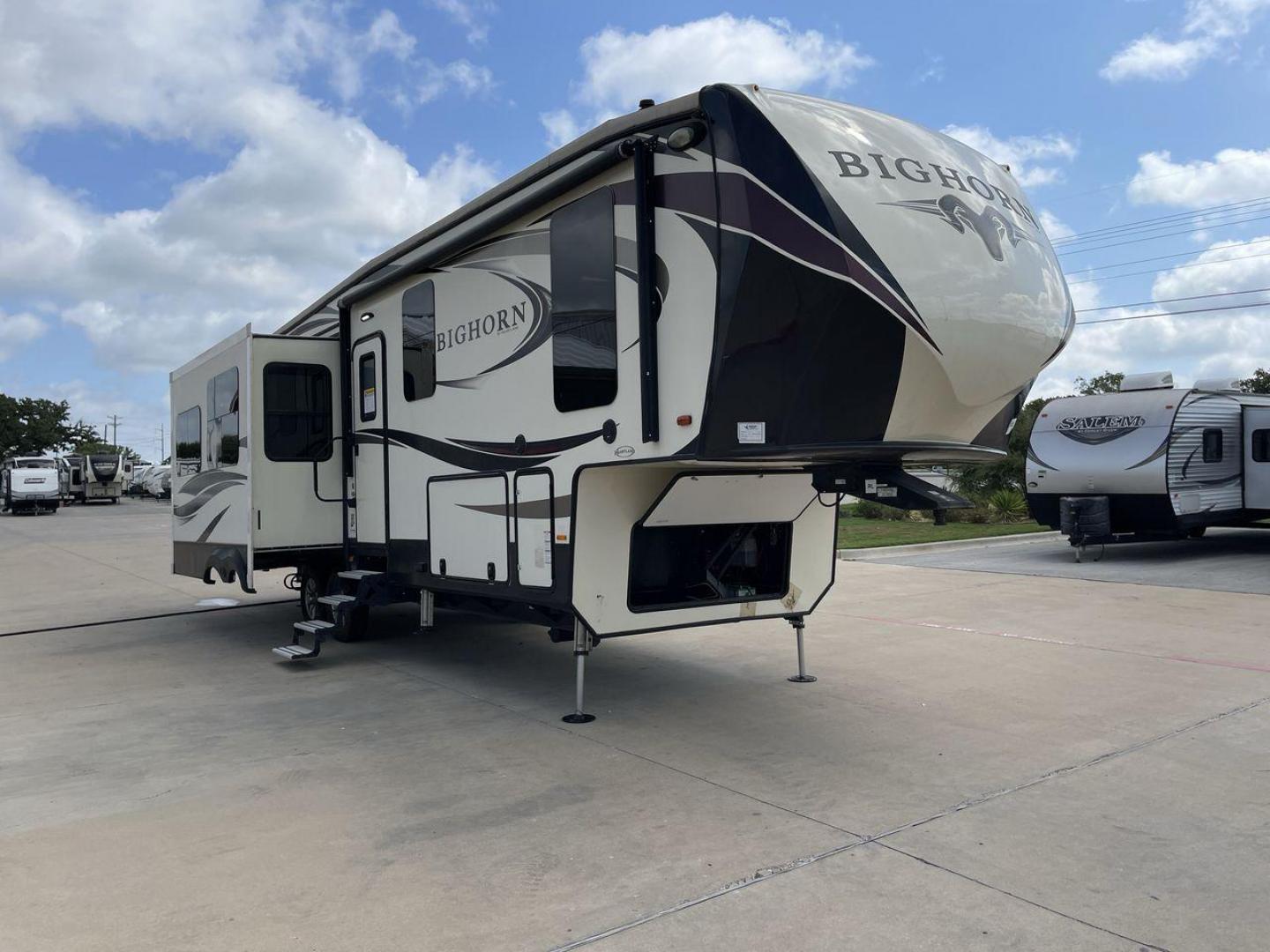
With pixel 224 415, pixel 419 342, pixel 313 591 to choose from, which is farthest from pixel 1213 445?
pixel 224 415

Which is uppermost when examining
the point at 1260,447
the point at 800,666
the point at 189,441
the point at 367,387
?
the point at 367,387

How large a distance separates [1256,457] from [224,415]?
14754mm

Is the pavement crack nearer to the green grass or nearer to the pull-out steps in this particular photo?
the pull-out steps

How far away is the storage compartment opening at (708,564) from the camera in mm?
5992

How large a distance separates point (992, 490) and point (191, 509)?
59.6 ft

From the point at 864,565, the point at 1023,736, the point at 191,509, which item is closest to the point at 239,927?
the point at 1023,736

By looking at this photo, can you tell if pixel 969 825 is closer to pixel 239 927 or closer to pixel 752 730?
pixel 752 730

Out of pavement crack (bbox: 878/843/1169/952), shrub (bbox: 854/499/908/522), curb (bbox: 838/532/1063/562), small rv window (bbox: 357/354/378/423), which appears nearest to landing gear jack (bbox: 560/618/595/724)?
pavement crack (bbox: 878/843/1169/952)

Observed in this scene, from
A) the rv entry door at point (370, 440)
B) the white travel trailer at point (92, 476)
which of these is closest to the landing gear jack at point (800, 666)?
the rv entry door at point (370, 440)

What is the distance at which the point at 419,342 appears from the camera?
729 centimetres

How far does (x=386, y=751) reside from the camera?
5352 millimetres

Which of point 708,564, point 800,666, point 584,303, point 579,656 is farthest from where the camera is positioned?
point 800,666

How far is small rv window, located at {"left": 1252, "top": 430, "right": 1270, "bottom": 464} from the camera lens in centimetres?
1508

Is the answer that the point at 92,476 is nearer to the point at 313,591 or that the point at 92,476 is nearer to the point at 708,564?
the point at 313,591
